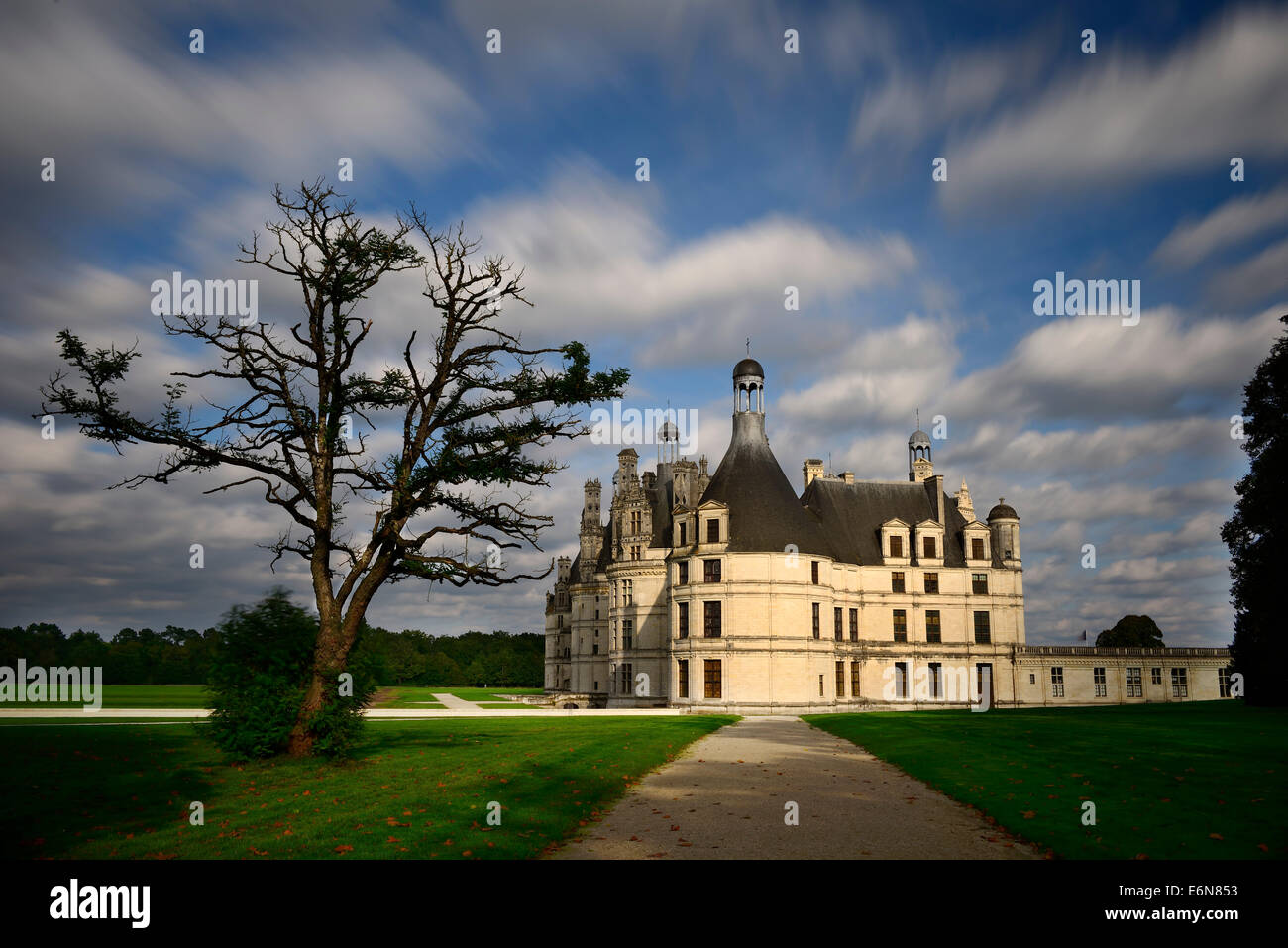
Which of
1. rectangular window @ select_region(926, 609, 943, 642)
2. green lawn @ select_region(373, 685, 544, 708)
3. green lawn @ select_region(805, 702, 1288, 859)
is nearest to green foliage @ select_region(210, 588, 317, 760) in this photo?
green lawn @ select_region(805, 702, 1288, 859)

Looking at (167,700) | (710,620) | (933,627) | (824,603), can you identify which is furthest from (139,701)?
(933,627)

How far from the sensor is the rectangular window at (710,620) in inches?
2012

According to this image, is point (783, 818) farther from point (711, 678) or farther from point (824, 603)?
point (824, 603)

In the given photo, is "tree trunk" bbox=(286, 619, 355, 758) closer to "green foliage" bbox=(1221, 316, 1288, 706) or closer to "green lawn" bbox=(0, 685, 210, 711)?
"green lawn" bbox=(0, 685, 210, 711)

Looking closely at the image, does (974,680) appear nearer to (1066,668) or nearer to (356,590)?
(1066,668)

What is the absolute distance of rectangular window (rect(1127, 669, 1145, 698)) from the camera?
59.9 m

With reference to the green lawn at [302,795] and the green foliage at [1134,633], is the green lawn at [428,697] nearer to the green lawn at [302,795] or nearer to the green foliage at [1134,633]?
the green lawn at [302,795]

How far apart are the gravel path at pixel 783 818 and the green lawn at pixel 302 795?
2.79ft

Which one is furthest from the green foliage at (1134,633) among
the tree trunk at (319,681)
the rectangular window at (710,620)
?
the tree trunk at (319,681)

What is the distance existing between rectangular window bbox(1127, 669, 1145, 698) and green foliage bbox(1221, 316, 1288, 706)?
17465 millimetres

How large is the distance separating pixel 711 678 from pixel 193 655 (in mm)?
69954

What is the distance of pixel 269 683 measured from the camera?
19578 mm
